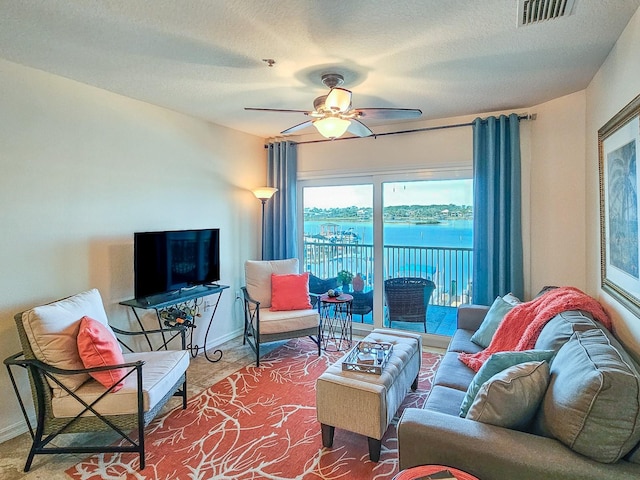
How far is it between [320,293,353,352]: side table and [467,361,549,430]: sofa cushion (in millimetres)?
2474

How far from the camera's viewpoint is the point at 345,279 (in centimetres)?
473

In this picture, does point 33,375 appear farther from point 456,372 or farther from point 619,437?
point 619,437

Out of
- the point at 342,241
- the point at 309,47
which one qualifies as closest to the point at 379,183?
the point at 342,241

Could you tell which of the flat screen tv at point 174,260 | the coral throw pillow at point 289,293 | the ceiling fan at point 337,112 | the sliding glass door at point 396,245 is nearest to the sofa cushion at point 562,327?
the ceiling fan at point 337,112

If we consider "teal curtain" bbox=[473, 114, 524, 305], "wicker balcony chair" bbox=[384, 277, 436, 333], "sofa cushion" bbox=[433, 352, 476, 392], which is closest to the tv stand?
"wicker balcony chair" bbox=[384, 277, 436, 333]

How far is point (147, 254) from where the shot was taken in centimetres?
326

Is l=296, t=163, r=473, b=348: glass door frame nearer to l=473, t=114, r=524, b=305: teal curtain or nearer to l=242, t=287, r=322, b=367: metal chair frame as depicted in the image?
l=473, t=114, r=524, b=305: teal curtain

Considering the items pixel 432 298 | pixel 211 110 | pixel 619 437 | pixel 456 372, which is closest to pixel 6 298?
pixel 211 110

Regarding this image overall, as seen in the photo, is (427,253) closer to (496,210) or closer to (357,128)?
(496,210)

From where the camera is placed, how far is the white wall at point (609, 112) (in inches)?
78.9

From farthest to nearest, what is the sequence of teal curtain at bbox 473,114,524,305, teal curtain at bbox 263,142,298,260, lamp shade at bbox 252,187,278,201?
teal curtain at bbox 263,142,298,260 → lamp shade at bbox 252,187,278,201 → teal curtain at bbox 473,114,524,305

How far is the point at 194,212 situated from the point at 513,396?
3482 mm

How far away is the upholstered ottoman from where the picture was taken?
7.11ft

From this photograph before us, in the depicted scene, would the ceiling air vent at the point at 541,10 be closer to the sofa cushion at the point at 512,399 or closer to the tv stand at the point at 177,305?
the sofa cushion at the point at 512,399
